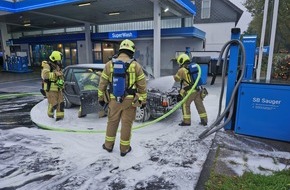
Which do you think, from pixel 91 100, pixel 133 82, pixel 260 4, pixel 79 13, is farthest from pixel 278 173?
pixel 260 4

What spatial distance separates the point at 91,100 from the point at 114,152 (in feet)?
6.06

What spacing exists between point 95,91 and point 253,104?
3.44 meters

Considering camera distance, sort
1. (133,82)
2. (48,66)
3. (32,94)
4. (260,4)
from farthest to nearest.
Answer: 1. (260,4)
2. (32,94)
3. (48,66)
4. (133,82)

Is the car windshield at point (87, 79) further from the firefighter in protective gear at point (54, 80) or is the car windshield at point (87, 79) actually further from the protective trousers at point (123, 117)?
the protective trousers at point (123, 117)

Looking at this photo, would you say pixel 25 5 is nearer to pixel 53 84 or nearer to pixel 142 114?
pixel 53 84

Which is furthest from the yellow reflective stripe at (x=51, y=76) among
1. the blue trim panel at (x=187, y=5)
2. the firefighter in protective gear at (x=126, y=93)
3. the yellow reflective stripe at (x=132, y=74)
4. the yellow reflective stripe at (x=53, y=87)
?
the blue trim panel at (x=187, y=5)

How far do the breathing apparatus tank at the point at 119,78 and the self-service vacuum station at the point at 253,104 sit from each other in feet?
5.65

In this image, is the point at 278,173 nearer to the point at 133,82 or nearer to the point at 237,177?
the point at 237,177

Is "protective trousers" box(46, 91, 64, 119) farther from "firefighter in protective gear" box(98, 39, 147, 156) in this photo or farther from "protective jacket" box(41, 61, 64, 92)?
"firefighter in protective gear" box(98, 39, 147, 156)

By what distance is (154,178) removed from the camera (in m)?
3.20

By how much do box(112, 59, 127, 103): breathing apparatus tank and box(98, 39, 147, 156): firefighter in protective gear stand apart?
125 mm

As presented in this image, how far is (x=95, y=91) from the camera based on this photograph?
550cm

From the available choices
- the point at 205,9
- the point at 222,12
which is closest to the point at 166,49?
the point at 222,12

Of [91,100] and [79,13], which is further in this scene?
[79,13]
